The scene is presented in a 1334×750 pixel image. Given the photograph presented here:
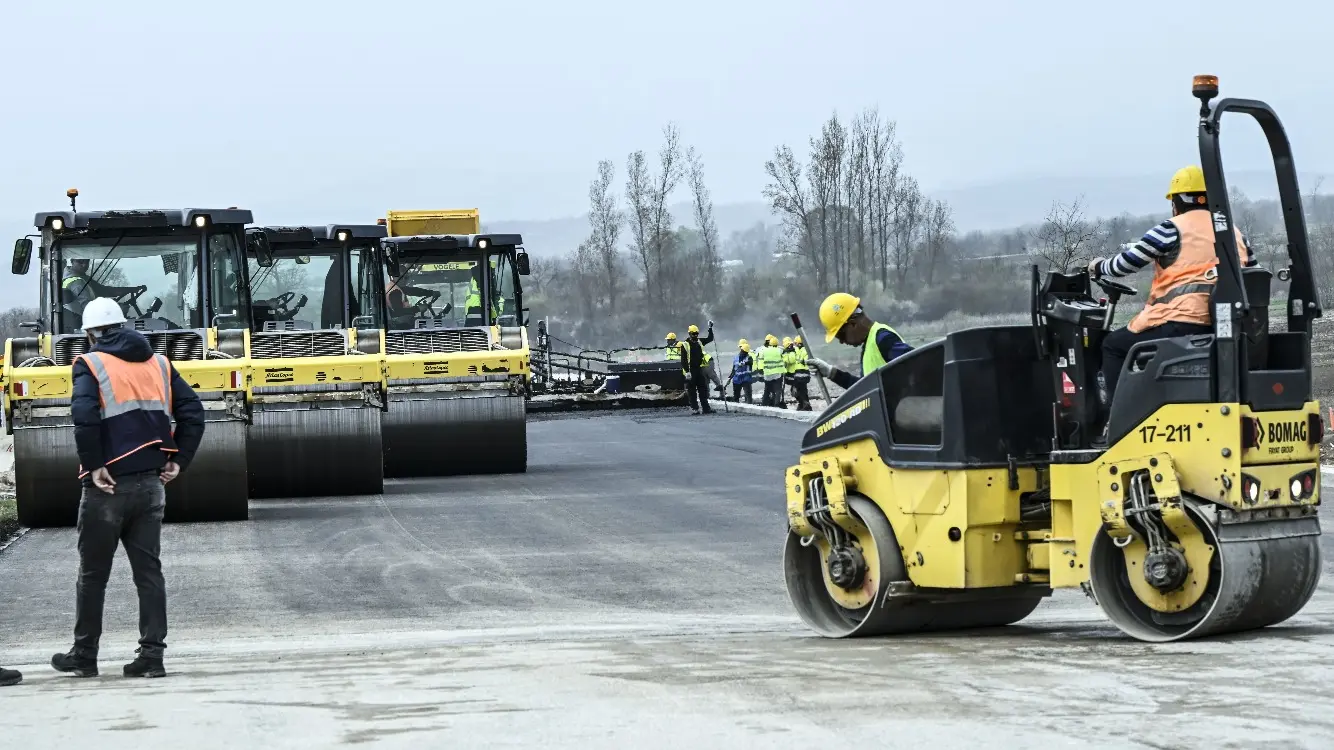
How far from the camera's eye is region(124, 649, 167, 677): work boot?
8.01m

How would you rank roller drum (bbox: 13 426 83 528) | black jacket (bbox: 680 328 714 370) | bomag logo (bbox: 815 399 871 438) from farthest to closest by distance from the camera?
1. black jacket (bbox: 680 328 714 370)
2. roller drum (bbox: 13 426 83 528)
3. bomag logo (bbox: 815 399 871 438)

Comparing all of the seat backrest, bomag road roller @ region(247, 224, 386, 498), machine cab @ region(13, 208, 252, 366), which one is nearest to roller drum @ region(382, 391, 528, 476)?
bomag road roller @ region(247, 224, 386, 498)

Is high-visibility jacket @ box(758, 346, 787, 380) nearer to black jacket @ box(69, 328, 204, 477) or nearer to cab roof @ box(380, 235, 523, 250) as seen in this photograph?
cab roof @ box(380, 235, 523, 250)

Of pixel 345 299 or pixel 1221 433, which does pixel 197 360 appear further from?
pixel 1221 433

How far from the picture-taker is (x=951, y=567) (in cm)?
818

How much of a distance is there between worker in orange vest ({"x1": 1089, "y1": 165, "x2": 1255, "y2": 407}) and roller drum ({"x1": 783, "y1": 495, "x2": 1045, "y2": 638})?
4.58ft

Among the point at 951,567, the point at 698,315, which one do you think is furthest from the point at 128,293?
the point at 698,315

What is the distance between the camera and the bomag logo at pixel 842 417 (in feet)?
28.6

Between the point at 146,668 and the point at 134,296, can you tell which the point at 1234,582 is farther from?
the point at 134,296

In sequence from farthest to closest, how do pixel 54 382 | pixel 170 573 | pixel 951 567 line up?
pixel 54 382 < pixel 170 573 < pixel 951 567

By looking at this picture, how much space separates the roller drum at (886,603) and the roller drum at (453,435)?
13.1 m

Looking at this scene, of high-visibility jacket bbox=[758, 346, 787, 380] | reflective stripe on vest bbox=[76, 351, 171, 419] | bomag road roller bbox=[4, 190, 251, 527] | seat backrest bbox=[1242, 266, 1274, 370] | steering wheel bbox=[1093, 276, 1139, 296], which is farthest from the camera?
high-visibility jacket bbox=[758, 346, 787, 380]

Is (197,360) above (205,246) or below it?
below

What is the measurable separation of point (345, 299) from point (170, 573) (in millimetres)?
8859
